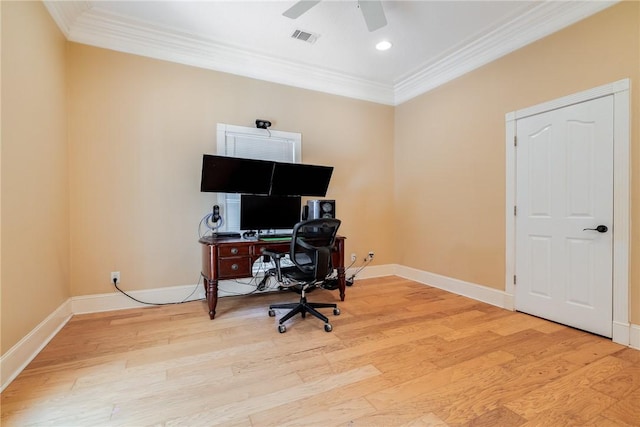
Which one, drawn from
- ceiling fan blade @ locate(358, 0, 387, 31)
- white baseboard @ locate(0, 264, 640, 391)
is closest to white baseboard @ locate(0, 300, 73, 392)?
white baseboard @ locate(0, 264, 640, 391)

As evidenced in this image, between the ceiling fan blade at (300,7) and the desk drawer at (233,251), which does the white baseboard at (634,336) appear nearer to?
the desk drawer at (233,251)

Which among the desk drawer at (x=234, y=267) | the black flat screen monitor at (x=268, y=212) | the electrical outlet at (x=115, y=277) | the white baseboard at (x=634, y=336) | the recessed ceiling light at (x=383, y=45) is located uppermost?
the recessed ceiling light at (x=383, y=45)

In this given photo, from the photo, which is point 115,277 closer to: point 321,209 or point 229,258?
point 229,258

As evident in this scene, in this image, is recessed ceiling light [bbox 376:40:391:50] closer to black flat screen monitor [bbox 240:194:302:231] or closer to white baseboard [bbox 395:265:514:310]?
black flat screen monitor [bbox 240:194:302:231]

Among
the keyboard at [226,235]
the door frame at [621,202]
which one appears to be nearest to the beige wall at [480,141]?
the door frame at [621,202]

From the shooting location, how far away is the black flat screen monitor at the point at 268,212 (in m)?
3.15

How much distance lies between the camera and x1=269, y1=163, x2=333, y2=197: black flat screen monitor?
3.31m

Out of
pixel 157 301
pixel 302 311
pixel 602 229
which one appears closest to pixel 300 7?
pixel 302 311

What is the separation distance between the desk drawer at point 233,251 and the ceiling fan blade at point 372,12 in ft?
7.41

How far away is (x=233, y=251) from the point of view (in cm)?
274

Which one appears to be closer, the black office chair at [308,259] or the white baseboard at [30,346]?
the white baseboard at [30,346]

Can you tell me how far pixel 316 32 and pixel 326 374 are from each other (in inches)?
124

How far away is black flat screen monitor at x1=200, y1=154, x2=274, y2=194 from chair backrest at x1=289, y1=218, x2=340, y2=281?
1.00 meters

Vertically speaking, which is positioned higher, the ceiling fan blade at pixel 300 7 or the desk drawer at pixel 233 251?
the ceiling fan blade at pixel 300 7
